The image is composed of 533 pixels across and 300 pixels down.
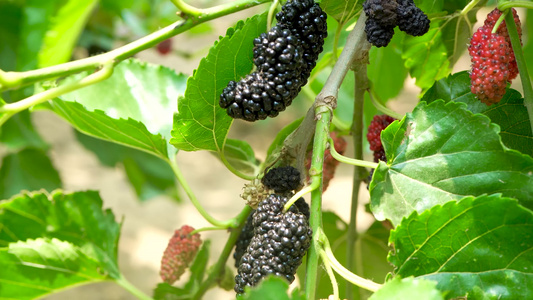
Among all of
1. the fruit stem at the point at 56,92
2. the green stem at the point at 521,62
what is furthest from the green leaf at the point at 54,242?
the green stem at the point at 521,62

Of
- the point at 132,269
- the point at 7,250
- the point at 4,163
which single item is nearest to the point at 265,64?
the point at 7,250

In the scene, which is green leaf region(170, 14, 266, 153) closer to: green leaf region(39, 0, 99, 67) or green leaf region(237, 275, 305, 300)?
green leaf region(237, 275, 305, 300)

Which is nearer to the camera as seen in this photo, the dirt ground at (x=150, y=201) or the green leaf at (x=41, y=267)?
the green leaf at (x=41, y=267)

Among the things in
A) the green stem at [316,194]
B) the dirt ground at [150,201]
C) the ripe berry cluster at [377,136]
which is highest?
the dirt ground at [150,201]

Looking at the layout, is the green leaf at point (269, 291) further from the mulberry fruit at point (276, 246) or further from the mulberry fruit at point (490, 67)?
the mulberry fruit at point (490, 67)

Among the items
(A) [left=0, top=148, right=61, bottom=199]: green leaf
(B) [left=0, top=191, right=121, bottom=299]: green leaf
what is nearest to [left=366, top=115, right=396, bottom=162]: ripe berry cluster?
(B) [left=0, top=191, right=121, bottom=299]: green leaf

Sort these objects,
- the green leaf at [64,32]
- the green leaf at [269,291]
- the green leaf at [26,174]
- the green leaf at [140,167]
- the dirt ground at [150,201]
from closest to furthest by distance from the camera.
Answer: the green leaf at [269,291] < the green leaf at [64,32] < the green leaf at [26,174] < the green leaf at [140,167] < the dirt ground at [150,201]

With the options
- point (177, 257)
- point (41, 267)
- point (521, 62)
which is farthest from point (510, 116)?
point (41, 267)
